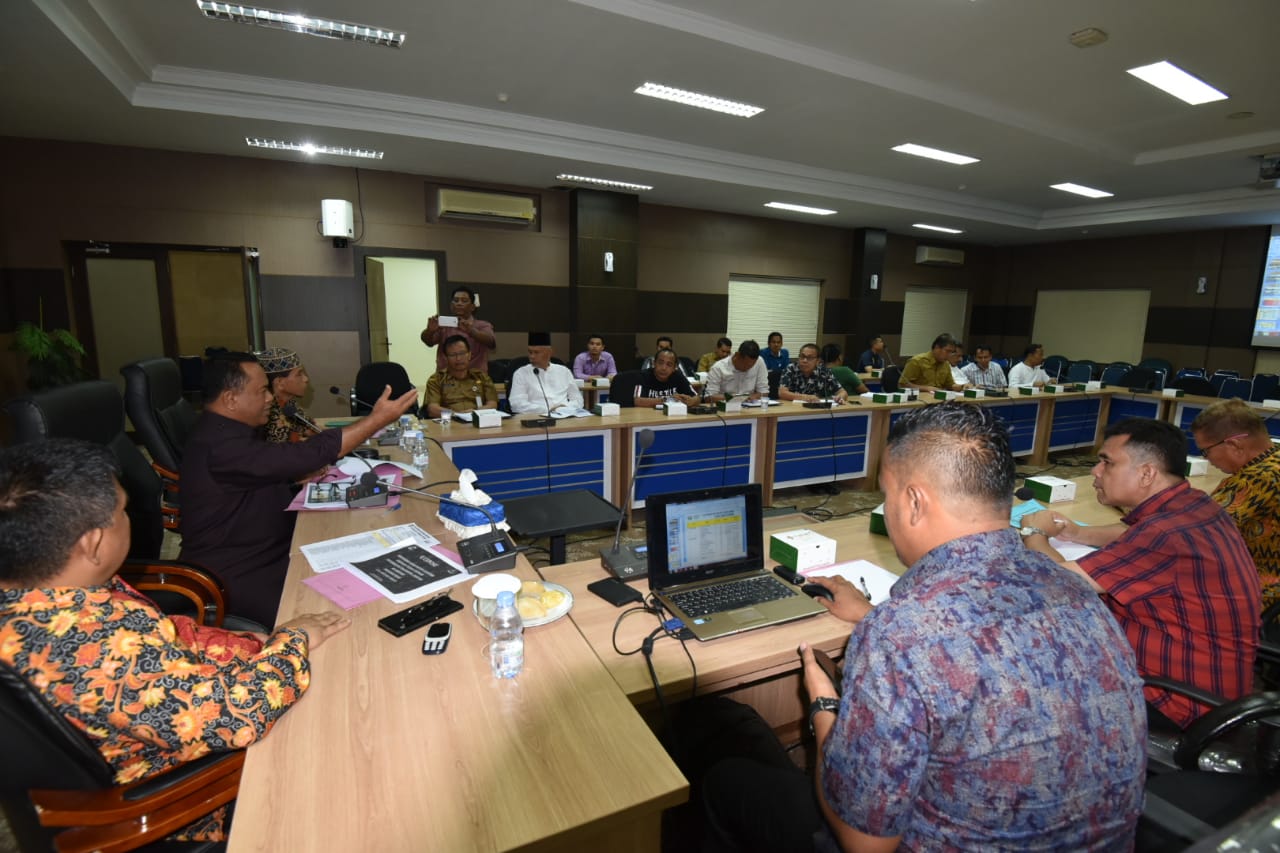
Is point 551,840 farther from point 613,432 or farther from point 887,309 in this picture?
point 887,309

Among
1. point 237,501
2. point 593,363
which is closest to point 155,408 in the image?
point 237,501

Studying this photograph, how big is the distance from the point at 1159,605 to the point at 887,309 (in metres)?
9.67

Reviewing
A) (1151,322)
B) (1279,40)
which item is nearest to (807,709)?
(1279,40)

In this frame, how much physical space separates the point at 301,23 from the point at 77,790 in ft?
13.5

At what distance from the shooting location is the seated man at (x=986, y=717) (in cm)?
75

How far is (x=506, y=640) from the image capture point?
4.07ft

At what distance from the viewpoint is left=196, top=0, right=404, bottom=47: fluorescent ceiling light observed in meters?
3.35

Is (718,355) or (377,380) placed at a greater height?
(718,355)

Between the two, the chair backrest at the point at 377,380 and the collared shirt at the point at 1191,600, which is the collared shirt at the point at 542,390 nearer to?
the chair backrest at the point at 377,380

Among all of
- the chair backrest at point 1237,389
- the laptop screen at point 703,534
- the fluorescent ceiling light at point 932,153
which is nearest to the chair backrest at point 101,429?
the laptop screen at point 703,534

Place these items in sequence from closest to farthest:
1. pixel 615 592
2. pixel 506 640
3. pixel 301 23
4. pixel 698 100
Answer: pixel 506 640, pixel 615 592, pixel 301 23, pixel 698 100

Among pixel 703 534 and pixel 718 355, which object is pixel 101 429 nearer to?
Answer: pixel 703 534

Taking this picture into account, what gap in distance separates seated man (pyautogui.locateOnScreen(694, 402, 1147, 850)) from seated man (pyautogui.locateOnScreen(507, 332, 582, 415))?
3720 mm

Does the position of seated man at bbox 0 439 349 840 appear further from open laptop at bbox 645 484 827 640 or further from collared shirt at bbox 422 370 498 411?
collared shirt at bbox 422 370 498 411
